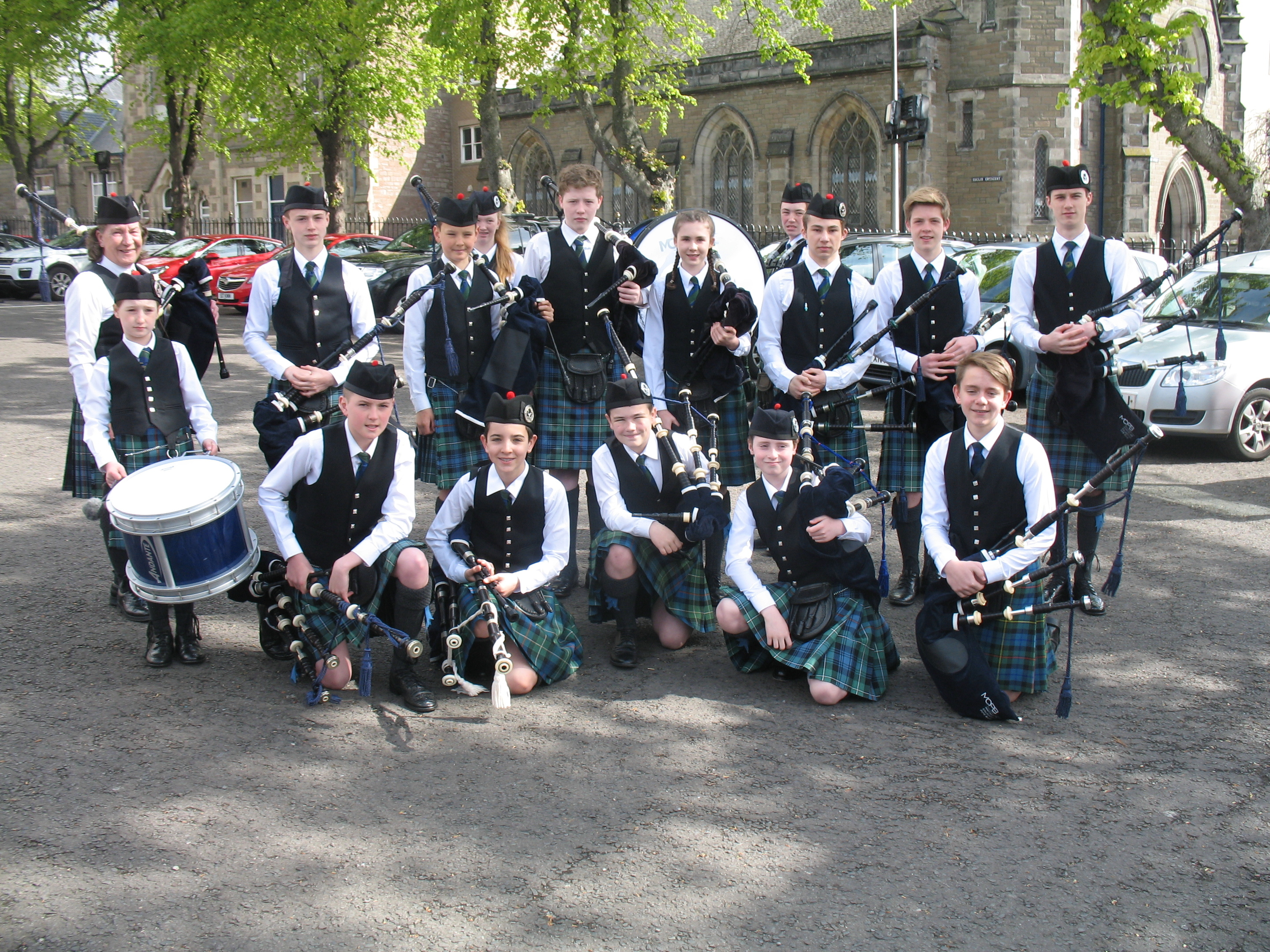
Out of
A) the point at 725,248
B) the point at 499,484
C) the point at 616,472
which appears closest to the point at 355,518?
the point at 499,484

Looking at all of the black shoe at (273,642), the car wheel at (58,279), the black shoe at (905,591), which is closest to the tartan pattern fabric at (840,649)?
the black shoe at (905,591)

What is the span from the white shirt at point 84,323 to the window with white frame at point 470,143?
108ft

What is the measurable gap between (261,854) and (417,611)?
1254mm

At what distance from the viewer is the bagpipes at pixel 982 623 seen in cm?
382

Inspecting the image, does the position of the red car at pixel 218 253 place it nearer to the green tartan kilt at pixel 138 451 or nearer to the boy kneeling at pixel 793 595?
the green tartan kilt at pixel 138 451

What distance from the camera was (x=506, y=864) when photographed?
2.94m

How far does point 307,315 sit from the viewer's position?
15.8 ft

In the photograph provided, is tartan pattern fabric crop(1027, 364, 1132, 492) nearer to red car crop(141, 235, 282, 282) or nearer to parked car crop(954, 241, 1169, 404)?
parked car crop(954, 241, 1169, 404)

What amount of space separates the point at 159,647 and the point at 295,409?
1099mm

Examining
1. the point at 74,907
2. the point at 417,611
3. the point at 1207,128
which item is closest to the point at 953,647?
the point at 417,611

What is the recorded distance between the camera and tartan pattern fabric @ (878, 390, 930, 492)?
518 centimetres

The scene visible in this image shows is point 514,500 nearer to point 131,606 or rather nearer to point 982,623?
point 982,623

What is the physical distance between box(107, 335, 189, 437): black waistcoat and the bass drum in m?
2.28

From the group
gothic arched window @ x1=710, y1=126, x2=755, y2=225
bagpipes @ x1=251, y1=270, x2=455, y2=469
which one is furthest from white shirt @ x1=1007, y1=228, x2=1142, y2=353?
gothic arched window @ x1=710, y1=126, x2=755, y2=225
